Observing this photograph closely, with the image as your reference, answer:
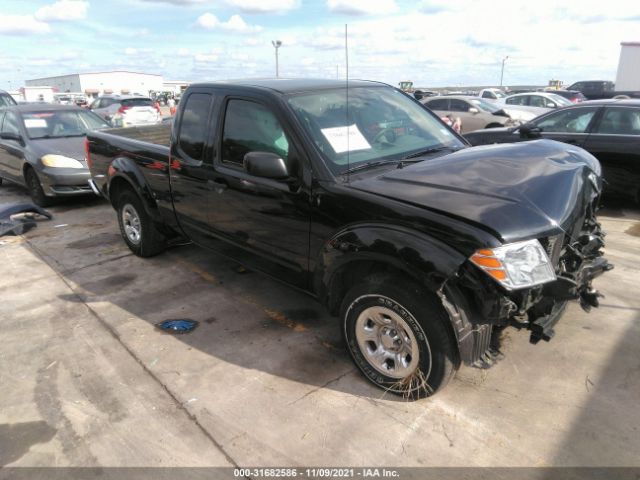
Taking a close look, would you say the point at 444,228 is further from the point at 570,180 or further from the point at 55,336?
the point at 55,336

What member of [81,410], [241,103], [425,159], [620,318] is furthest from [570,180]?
[81,410]

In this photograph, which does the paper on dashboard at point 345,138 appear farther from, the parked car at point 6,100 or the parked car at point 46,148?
the parked car at point 6,100

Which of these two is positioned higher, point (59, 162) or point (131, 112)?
point (131, 112)

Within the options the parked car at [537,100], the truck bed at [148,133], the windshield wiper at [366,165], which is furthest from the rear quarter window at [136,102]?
the windshield wiper at [366,165]

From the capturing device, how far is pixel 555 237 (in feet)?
8.41

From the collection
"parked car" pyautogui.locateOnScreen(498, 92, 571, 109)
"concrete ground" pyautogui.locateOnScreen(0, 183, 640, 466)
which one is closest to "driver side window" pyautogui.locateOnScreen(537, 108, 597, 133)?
"concrete ground" pyautogui.locateOnScreen(0, 183, 640, 466)

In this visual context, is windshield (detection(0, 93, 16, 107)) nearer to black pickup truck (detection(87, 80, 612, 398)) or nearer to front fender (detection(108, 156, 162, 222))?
front fender (detection(108, 156, 162, 222))

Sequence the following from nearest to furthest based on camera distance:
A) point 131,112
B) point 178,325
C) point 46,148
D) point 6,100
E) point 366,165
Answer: point 366,165, point 178,325, point 46,148, point 131,112, point 6,100

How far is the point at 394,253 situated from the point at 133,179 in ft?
11.5

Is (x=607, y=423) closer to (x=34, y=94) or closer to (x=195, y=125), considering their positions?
(x=195, y=125)

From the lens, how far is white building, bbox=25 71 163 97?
274 feet

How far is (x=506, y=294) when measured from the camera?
2365 millimetres

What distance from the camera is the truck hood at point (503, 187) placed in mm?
2479

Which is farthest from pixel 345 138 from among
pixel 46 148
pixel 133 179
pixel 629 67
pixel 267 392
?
pixel 629 67
